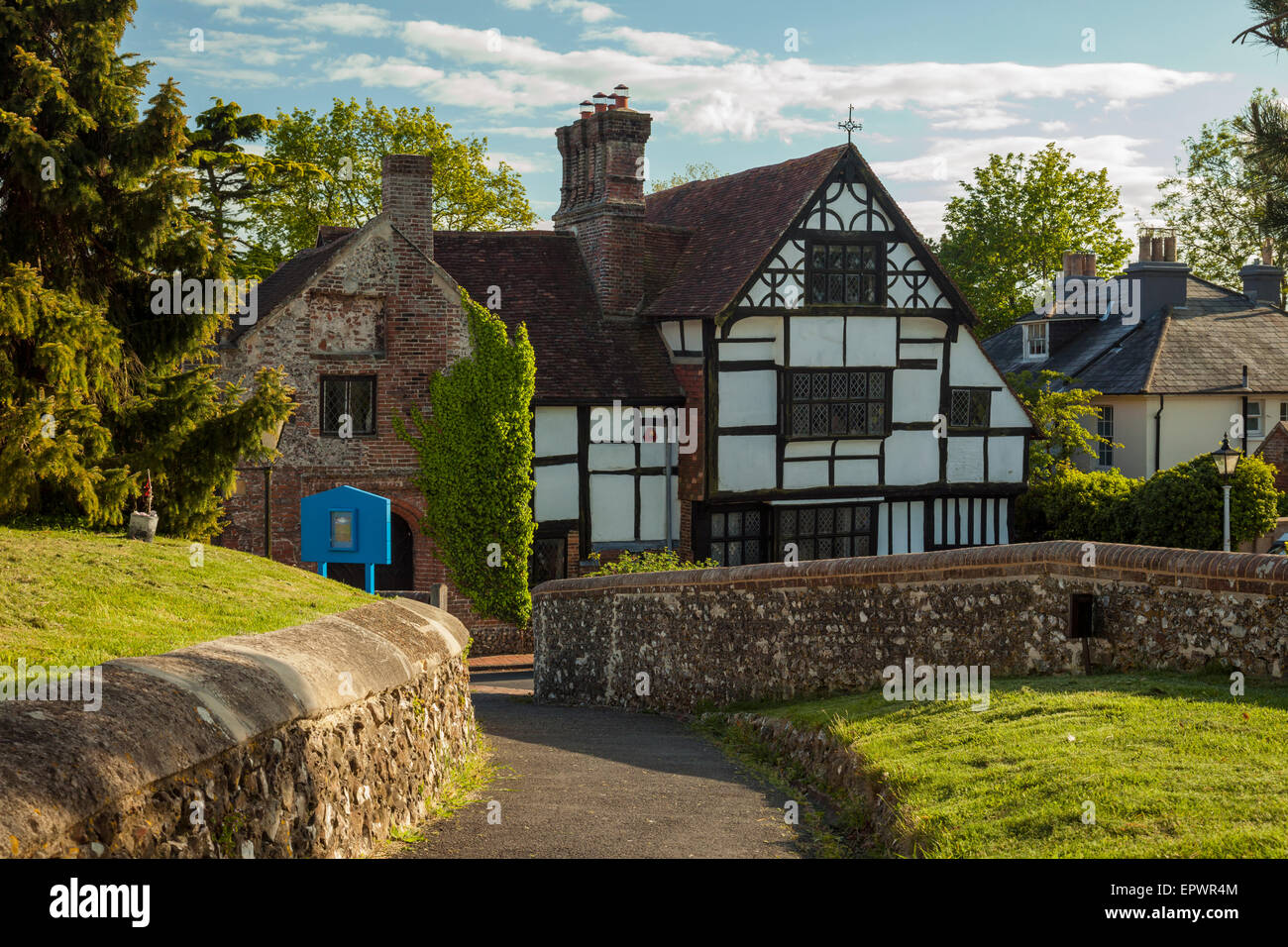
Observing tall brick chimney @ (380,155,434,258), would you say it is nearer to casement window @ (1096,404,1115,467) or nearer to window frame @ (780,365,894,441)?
window frame @ (780,365,894,441)

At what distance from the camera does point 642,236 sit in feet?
94.6

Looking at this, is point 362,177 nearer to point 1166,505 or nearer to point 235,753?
point 1166,505

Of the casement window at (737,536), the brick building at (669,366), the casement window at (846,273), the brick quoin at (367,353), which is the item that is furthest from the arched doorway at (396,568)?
the casement window at (846,273)

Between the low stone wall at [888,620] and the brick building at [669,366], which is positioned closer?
the low stone wall at [888,620]

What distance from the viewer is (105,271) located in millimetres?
17188

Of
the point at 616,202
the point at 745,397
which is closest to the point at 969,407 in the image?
the point at 745,397

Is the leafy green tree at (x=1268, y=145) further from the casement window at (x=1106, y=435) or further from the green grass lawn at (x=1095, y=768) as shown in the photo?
the casement window at (x=1106, y=435)

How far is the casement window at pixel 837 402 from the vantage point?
88.5ft

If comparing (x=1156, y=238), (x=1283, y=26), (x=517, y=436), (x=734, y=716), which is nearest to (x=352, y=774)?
(x=734, y=716)

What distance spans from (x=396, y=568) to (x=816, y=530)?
28.9 ft

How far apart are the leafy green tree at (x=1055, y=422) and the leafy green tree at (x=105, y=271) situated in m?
21.1

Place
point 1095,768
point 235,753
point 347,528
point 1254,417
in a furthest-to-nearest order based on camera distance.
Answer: point 1254,417, point 347,528, point 1095,768, point 235,753

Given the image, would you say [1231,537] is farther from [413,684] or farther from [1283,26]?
[413,684]
